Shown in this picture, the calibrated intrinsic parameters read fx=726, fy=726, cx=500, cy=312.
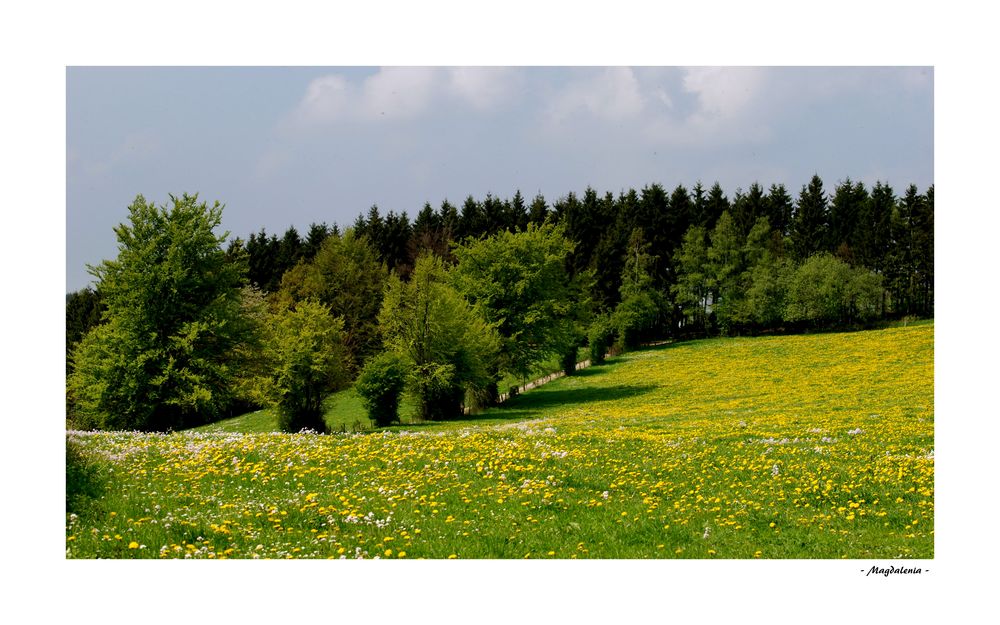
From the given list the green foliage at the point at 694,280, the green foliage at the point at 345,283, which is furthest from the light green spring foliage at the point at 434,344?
the green foliage at the point at 694,280

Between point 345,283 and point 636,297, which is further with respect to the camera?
point 636,297

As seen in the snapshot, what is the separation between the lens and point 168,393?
34.4 m

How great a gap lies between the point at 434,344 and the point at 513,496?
31.1 metres

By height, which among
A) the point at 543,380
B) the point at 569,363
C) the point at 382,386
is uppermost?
the point at 382,386

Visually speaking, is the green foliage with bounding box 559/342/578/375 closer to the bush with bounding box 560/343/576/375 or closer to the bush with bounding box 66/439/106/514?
the bush with bounding box 560/343/576/375

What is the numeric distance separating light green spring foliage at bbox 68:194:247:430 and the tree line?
0.09m

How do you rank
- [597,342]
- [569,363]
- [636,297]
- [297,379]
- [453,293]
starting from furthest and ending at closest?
[636,297] < [597,342] < [569,363] < [453,293] < [297,379]

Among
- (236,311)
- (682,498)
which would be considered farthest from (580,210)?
(682,498)

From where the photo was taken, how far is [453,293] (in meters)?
47.7

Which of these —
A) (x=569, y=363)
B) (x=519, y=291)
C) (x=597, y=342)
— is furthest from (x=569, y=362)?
(x=519, y=291)

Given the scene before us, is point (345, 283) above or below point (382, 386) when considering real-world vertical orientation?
above

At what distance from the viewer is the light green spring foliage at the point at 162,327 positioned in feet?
111

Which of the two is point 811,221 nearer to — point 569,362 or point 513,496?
point 569,362

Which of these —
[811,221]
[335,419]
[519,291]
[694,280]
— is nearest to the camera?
[335,419]
